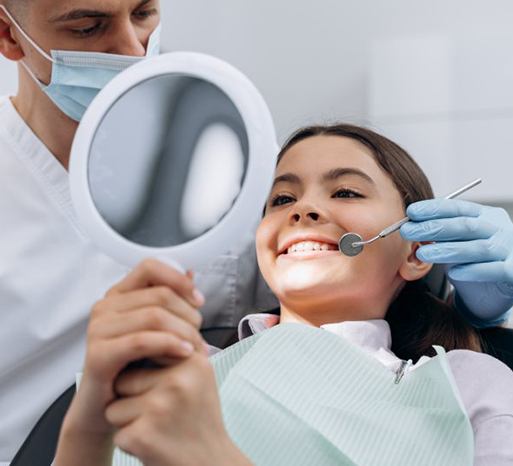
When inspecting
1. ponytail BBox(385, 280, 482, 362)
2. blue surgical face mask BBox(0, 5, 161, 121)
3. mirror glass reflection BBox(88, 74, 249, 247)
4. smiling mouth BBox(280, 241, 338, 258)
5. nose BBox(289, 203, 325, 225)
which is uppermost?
mirror glass reflection BBox(88, 74, 249, 247)

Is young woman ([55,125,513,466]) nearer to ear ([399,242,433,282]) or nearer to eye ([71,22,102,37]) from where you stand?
ear ([399,242,433,282])

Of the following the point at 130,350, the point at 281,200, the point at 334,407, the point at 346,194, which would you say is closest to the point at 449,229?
the point at 346,194

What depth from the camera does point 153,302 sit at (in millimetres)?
754

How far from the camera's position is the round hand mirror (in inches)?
32.8

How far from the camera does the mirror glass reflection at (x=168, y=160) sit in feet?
2.79

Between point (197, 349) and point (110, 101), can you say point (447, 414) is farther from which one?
point (110, 101)

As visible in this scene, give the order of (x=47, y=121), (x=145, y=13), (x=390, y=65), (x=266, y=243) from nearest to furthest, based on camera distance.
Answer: (x=266, y=243), (x=145, y=13), (x=47, y=121), (x=390, y=65)

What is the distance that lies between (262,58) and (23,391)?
143 cm

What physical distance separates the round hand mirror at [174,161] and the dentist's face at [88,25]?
0.67 meters

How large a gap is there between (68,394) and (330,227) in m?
0.52

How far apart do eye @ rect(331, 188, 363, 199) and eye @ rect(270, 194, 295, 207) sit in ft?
0.27

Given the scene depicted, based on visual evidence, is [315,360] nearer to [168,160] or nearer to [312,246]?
[312,246]

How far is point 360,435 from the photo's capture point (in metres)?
1.16

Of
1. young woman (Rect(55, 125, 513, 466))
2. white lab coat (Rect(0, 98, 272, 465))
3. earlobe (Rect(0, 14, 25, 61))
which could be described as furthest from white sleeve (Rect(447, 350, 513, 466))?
earlobe (Rect(0, 14, 25, 61))
